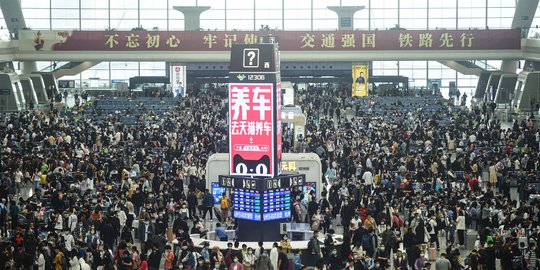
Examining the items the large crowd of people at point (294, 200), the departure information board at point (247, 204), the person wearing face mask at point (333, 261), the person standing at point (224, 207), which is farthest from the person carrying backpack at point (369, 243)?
the person standing at point (224, 207)

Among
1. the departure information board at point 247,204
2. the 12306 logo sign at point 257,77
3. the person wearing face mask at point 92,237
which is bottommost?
the person wearing face mask at point 92,237

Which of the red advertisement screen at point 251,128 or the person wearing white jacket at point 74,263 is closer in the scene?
the person wearing white jacket at point 74,263

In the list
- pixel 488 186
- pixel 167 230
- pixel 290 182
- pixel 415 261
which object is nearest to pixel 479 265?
pixel 415 261

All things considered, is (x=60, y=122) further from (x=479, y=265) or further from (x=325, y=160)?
(x=479, y=265)

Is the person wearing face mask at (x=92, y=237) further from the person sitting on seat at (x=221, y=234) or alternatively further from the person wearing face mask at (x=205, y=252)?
the person sitting on seat at (x=221, y=234)

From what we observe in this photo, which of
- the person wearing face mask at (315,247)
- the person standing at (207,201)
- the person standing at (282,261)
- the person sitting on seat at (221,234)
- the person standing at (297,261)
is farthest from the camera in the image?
the person standing at (207,201)

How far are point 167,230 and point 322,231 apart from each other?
4.11 meters

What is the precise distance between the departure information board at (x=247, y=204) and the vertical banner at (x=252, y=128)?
521 millimetres

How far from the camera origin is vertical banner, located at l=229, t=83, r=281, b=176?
26.5 m

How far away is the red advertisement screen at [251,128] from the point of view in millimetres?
26484

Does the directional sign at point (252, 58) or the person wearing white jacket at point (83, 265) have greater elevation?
the directional sign at point (252, 58)

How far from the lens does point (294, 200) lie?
30141 millimetres

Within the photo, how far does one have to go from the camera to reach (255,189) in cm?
2623

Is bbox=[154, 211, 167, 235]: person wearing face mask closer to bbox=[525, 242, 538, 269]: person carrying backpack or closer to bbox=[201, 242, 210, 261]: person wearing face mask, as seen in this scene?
bbox=[201, 242, 210, 261]: person wearing face mask
